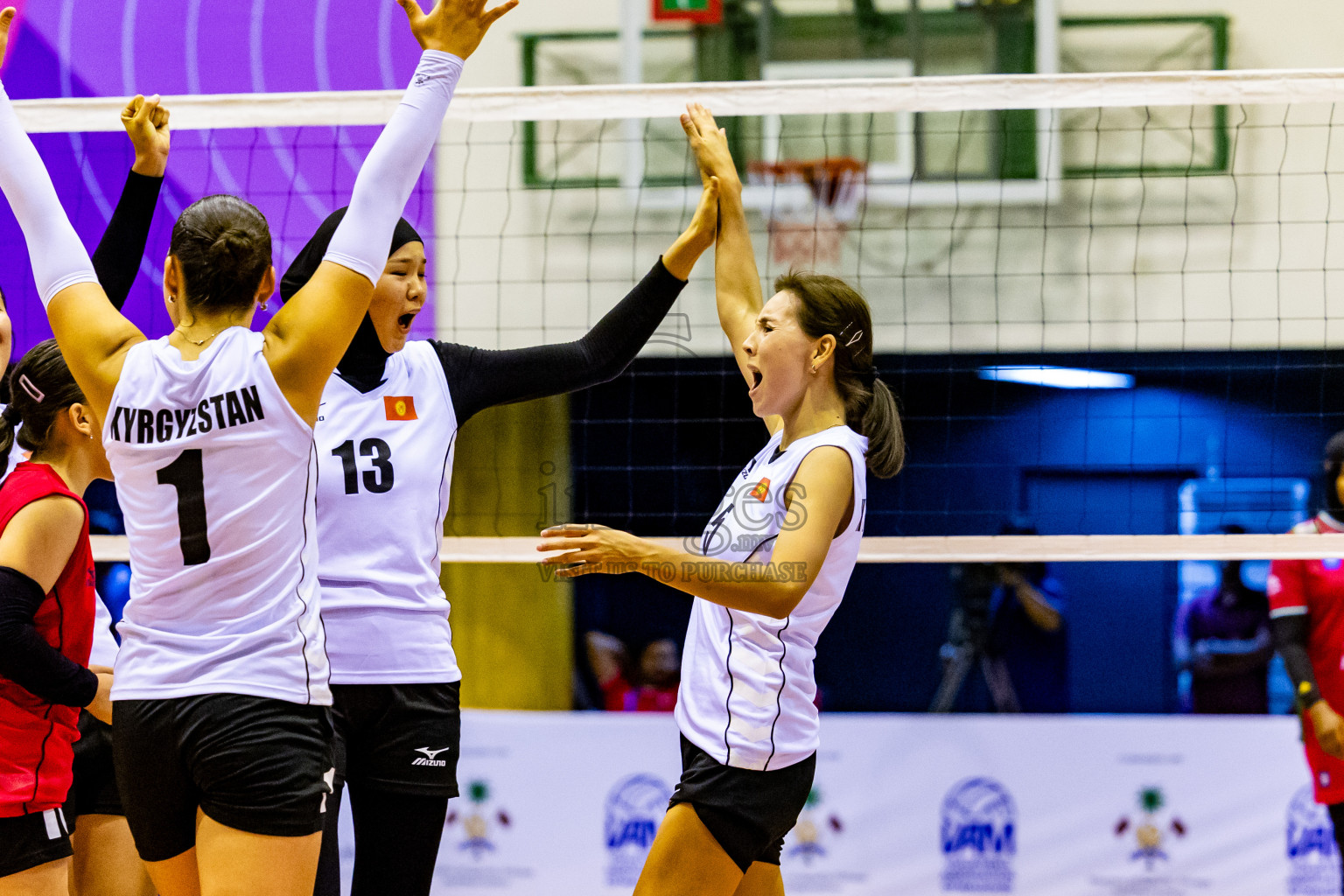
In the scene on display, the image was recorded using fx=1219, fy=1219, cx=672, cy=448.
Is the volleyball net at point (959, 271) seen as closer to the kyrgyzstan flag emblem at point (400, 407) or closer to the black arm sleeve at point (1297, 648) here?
the black arm sleeve at point (1297, 648)

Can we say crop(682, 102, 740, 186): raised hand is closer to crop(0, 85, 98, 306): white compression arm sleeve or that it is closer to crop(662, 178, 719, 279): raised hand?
crop(662, 178, 719, 279): raised hand

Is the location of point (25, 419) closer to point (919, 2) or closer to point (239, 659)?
point (239, 659)

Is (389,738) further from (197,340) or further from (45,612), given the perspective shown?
(197,340)

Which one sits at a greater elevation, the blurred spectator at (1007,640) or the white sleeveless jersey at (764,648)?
the white sleeveless jersey at (764,648)

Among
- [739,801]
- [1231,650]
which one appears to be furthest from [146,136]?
[1231,650]

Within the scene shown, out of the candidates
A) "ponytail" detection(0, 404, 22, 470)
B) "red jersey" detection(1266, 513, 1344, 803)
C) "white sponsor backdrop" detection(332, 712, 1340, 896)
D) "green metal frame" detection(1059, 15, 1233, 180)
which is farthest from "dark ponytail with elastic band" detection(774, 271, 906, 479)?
"green metal frame" detection(1059, 15, 1233, 180)

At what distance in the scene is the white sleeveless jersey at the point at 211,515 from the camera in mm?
1851

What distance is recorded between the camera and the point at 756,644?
8.04ft

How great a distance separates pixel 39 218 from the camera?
6.64ft

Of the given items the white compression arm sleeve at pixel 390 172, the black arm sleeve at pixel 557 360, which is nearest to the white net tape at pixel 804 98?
the black arm sleeve at pixel 557 360

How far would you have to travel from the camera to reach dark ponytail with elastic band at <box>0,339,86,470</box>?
2473mm

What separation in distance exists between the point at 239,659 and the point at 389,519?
556 mm

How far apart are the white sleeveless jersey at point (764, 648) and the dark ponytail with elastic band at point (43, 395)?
1.35 metres

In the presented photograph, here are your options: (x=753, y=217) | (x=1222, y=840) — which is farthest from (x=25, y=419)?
(x=753, y=217)
